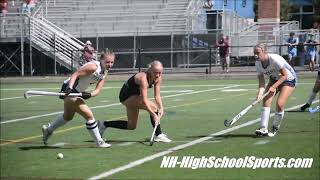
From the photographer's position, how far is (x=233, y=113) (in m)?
15.8

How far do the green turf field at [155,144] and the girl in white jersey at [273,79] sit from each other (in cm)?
32

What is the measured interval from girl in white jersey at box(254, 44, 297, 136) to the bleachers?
2520cm

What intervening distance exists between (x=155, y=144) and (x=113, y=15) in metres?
27.8

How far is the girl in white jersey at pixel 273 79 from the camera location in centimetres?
1167

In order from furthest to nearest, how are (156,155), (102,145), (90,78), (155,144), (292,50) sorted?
(292,50), (155,144), (102,145), (90,78), (156,155)

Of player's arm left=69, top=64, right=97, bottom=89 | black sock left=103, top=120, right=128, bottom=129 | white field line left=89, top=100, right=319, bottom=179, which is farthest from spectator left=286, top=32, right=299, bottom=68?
player's arm left=69, top=64, right=97, bottom=89

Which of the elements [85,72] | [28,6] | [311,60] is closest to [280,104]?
[85,72]

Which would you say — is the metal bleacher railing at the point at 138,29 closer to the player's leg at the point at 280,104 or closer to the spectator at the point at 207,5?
the spectator at the point at 207,5

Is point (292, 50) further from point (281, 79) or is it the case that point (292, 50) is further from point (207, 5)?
point (281, 79)

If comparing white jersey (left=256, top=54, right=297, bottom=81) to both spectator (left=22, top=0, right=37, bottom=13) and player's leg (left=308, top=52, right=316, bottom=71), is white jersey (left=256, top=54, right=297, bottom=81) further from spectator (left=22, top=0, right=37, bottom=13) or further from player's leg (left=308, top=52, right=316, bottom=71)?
spectator (left=22, top=0, right=37, bottom=13)

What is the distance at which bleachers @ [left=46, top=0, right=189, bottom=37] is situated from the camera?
3734cm

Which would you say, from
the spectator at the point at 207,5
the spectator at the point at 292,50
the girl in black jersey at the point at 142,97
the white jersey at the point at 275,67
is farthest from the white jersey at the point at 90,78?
the spectator at the point at 207,5

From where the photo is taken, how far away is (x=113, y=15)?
3838 cm

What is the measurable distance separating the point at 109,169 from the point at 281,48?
77.3ft
